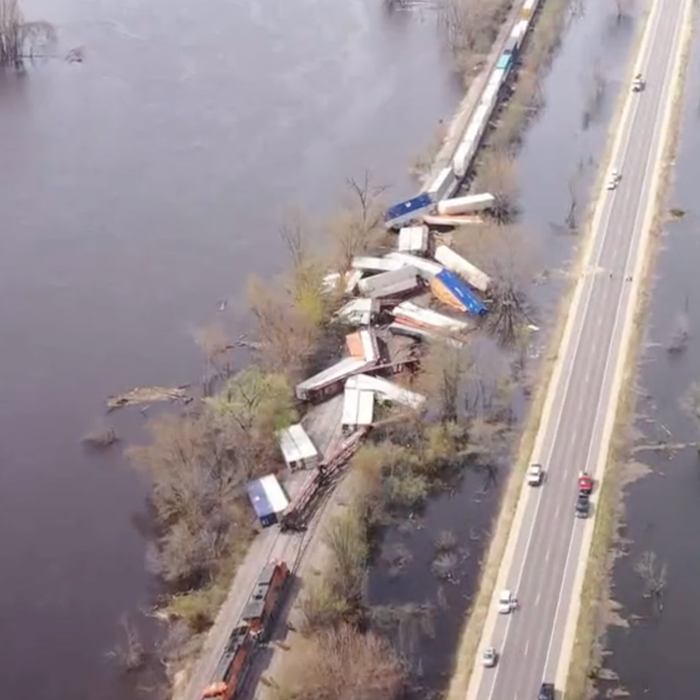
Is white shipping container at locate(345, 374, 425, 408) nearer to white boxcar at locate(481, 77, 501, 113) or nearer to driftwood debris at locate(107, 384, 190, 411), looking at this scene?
driftwood debris at locate(107, 384, 190, 411)

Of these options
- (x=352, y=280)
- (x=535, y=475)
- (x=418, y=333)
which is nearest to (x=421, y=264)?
(x=352, y=280)

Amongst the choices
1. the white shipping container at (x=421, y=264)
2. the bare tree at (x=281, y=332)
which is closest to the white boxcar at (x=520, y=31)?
the white shipping container at (x=421, y=264)

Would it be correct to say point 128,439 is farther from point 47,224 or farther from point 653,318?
point 653,318

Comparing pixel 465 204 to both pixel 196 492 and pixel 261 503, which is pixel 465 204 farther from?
pixel 196 492

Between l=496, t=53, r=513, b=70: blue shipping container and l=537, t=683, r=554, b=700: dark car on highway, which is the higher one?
l=496, t=53, r=513, b=70: blue shipping container

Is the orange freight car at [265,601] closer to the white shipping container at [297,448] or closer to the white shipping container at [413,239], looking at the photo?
the white shipping container at [297,448]

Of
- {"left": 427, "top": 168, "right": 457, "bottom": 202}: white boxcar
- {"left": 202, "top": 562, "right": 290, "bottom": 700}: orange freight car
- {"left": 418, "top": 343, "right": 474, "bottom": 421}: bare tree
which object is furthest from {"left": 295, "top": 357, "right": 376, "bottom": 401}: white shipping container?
{"left": 427, "top": 168, "right": 457, "bottom": 202}: white boxcar
